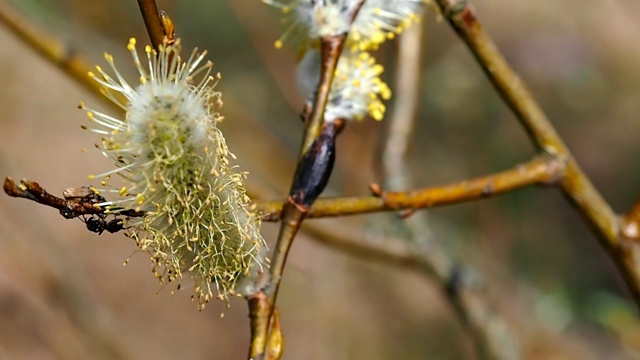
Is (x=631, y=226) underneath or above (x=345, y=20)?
underneath

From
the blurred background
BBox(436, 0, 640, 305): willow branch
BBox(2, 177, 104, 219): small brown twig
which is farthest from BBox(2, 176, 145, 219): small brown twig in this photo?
the blurred background

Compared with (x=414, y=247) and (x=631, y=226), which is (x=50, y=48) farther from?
(x=631, y=226)

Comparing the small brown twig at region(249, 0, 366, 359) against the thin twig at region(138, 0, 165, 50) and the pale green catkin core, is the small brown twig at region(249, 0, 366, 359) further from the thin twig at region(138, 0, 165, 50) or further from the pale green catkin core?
the thin twig at region(138, 0, 165, 50)

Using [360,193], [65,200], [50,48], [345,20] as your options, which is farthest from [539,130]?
[360,193]

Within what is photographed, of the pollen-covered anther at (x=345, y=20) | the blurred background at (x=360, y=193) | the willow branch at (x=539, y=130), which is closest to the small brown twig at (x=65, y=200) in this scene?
the pollen-covered anther at (x=345, y=20)

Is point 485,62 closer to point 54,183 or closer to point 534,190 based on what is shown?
point 534,190

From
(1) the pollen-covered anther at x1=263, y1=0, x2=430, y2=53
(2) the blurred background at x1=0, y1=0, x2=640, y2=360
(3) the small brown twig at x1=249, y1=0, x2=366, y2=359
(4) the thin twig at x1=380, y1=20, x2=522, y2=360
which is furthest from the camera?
(2) the blurred background at x1=0, y1=0, x2=640, y2=360

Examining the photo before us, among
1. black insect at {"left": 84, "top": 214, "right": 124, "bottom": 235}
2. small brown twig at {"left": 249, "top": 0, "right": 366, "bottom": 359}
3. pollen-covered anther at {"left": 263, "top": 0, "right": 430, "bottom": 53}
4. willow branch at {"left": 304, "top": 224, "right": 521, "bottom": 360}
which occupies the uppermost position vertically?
pollen-covered anther at {"left": 263, "top": 0, "right": 430, "bottom": 53}
